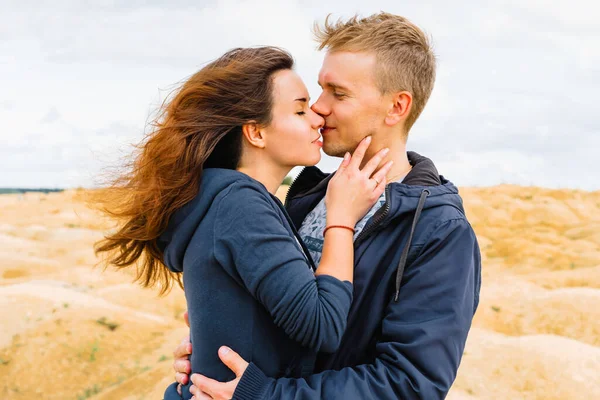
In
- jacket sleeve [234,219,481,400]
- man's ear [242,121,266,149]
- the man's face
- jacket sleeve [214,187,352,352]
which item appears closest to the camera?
jacket sleeve [214,187,352,352]

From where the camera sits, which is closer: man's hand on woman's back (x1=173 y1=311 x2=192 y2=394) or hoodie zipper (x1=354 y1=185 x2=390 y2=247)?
hoodie zipper (x1=354 y1=185 x2=390 y2=247)

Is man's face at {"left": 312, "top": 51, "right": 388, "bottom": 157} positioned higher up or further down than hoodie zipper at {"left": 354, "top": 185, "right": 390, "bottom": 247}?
higher up

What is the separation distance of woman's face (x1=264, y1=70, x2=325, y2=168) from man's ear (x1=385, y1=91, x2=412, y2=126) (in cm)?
38

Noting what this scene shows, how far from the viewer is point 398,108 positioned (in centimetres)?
325

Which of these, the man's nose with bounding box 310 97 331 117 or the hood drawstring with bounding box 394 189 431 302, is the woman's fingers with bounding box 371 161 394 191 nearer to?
the hood drawstring with bounding box 394 189 431 302

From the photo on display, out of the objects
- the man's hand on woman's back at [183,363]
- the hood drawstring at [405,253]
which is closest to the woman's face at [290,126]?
the hood drawstring at [405,253]

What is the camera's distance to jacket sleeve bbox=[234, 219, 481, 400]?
8.58 ft

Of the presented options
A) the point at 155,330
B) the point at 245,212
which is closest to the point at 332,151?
the point at 245,212

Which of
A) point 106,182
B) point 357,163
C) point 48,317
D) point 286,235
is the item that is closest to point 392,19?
point 357,163

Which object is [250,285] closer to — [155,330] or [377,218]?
[377,218]

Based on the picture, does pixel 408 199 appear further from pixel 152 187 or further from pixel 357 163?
pixel 152 187

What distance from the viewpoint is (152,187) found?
2816 mm

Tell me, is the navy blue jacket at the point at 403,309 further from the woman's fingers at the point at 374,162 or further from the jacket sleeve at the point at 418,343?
the woman's fingers at the point at 374,162

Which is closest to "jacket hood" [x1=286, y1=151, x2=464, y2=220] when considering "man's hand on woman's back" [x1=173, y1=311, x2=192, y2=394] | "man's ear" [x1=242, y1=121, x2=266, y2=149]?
"man's ear" [x1=242, y1=121, x2=266, y2=149]
